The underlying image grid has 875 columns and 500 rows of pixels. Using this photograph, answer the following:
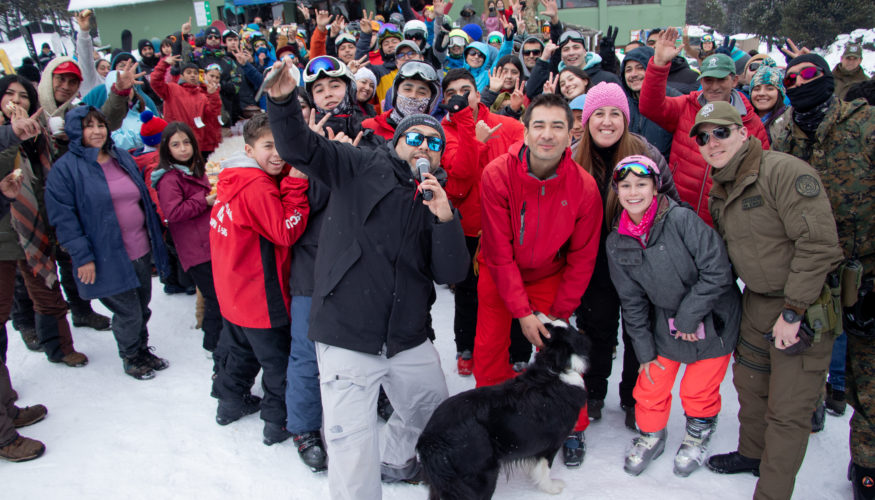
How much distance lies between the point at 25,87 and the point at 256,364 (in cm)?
332

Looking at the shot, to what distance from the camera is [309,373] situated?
3252 mm

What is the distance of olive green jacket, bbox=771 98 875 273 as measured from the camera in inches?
112

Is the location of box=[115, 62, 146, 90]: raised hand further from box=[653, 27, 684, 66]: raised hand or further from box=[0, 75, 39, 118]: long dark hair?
box=[653, 27, 684, 66]: raised hand

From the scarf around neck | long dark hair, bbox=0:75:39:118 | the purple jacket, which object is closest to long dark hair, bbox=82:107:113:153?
the purple jacket

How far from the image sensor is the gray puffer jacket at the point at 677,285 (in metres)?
2.83

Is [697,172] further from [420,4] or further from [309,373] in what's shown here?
[420,4]

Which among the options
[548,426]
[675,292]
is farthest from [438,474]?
[675,292]

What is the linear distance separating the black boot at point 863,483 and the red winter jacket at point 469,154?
2.95 metres

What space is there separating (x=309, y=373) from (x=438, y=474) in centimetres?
116

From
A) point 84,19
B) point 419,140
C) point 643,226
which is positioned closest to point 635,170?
point 643,226

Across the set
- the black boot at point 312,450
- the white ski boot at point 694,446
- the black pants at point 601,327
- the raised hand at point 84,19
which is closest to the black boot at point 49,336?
the black boot at point 312,450

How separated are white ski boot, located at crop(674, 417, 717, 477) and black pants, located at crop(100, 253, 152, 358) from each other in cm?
443

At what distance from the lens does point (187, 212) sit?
4.19 metres

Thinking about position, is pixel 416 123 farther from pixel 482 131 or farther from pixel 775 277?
pixel 775 277
